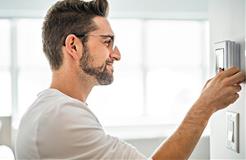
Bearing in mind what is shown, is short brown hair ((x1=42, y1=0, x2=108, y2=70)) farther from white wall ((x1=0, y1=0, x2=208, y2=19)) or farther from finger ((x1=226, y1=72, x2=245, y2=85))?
white wall ((x1=0, y1=0, x2=208, y2=19))

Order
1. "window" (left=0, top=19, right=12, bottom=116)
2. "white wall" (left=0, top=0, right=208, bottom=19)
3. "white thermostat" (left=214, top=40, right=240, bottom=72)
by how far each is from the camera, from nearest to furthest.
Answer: "white thermostat" (left=214, top=40, right=240, bottom=72) < "white wall" (left=0, top=0, right=208, bottom=19) < "window" (left=0, top=19, right=12, bottom=116)

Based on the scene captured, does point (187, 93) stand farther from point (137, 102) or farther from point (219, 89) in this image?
point (219, 89)

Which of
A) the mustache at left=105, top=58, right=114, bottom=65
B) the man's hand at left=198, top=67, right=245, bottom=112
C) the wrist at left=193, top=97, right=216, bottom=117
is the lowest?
the wrist at left=193, top=97, right=216, bottom=117

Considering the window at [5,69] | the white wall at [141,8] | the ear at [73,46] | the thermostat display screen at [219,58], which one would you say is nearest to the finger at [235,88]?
the thermostat display screen at [219,58]

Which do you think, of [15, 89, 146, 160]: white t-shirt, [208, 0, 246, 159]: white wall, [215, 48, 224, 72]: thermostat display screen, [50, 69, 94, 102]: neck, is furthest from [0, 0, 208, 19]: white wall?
[15, 89, 146, 160]: white t-shirt

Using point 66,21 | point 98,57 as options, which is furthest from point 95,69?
point 66,21

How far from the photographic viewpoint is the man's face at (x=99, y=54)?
978 millimetres

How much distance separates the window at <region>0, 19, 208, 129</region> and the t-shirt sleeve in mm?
3046

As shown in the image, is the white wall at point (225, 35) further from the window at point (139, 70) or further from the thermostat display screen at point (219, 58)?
the window at point (139, 70)

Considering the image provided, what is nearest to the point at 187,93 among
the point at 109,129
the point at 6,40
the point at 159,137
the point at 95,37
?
the point at 159,137

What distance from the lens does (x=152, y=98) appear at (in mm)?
4133

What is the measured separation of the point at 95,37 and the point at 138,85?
311 cm

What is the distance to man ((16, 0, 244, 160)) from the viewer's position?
870mm

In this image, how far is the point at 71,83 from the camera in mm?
1015
